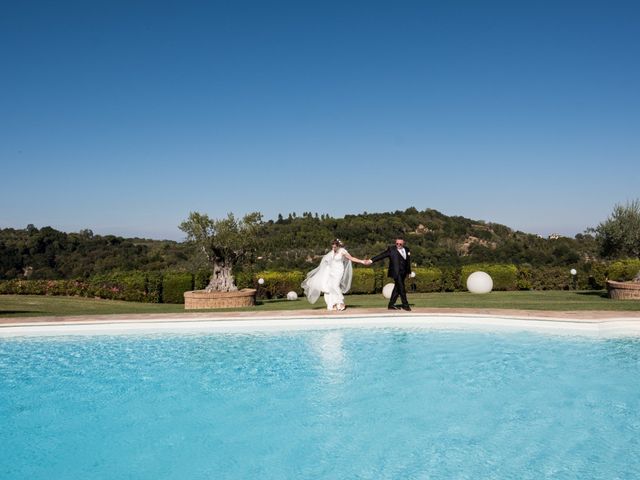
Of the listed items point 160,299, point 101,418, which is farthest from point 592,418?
point 160,299

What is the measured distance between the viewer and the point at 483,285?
20109mm

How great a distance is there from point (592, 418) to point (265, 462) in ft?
12.9

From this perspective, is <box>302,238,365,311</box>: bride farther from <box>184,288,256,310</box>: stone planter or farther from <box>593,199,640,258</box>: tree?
<box>593,199,640,258</box>: tree

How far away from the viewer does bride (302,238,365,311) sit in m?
13.7

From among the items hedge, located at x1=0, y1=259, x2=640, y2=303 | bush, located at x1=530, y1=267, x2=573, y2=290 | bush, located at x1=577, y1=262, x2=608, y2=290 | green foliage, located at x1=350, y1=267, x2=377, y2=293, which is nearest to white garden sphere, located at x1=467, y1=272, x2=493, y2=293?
hedge, located at x1=0, y1=259, x2=640, y2=303

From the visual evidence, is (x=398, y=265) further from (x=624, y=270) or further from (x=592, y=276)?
(x=592, y=276)

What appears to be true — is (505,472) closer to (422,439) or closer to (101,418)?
(422,439)

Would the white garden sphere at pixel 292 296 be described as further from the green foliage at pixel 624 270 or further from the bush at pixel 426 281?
the green foliage at pixel 624 270

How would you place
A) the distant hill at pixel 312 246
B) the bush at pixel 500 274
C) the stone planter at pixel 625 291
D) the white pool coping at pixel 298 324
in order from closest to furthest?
1. the white pool coping at pixel 298 324
2. the stone planter at pixel 625 291
3. the bush at pixel 500 274
4. the distant hill at pixel 312 246

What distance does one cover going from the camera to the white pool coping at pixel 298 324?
11711 millimetres

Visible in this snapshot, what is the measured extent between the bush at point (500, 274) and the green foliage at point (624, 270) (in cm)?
376

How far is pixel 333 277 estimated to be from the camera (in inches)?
547

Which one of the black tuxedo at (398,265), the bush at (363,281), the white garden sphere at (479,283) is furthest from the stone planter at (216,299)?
the white garden sphere at (479,283)

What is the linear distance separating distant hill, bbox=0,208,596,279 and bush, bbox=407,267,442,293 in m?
6.47
